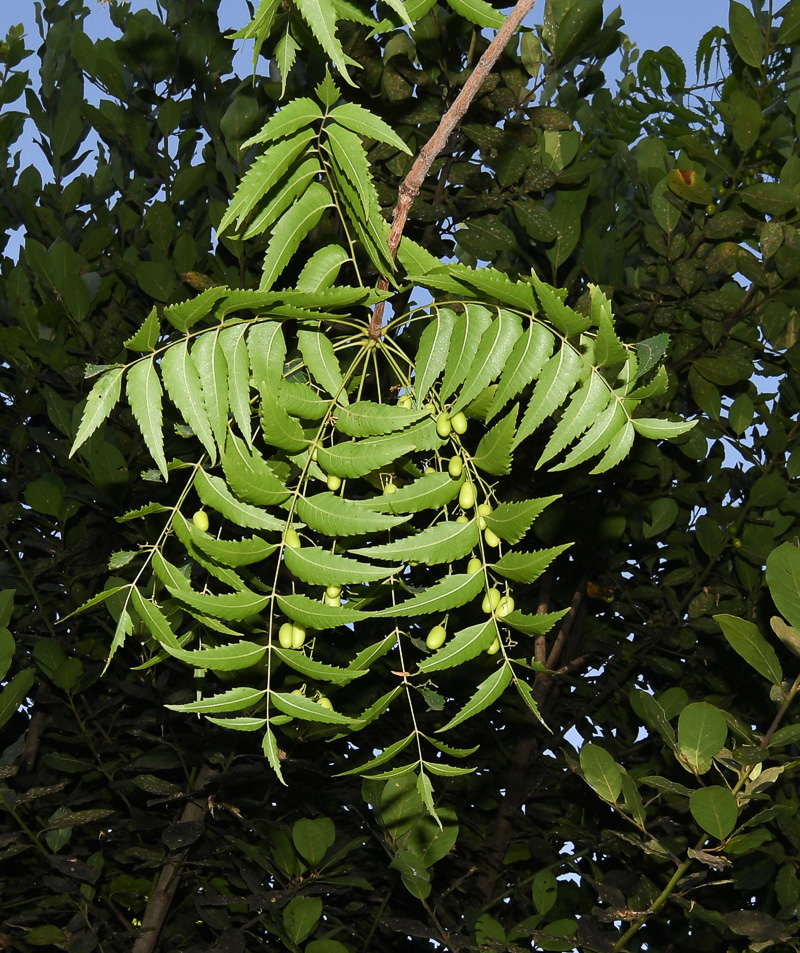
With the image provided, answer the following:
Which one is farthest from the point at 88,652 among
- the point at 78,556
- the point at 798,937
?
the point at 798,937

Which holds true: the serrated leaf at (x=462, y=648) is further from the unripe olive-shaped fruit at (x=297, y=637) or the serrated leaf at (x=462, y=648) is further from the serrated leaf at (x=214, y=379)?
the serrated leaf at (x=214, y=379)

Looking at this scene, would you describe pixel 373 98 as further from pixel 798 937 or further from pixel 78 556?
pixel 798 937

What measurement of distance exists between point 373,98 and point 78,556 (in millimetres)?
825

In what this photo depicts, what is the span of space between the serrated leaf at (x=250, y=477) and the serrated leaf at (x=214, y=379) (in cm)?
2

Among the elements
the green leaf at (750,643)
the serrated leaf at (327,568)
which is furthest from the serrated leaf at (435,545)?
the green leaf at (750,643)

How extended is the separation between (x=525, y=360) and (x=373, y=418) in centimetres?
12

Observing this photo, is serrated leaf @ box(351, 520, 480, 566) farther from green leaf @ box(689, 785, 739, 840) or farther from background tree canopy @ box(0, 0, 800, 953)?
green leaf @ box(689, 785, 739, 840)

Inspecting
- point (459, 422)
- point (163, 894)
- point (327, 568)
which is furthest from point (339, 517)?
point (163, 894)

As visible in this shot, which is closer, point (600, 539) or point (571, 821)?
point (600, 539)

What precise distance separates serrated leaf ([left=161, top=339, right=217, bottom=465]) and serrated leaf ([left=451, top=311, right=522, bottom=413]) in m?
0.19

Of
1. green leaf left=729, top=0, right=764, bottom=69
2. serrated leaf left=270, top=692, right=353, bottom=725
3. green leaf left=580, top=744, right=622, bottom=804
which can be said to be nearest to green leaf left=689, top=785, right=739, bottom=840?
green leaf left=580, top=744, right=622, bottom=804

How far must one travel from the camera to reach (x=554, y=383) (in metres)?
0.70

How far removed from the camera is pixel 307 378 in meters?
0.83

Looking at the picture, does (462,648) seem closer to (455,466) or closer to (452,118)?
(455,466)
